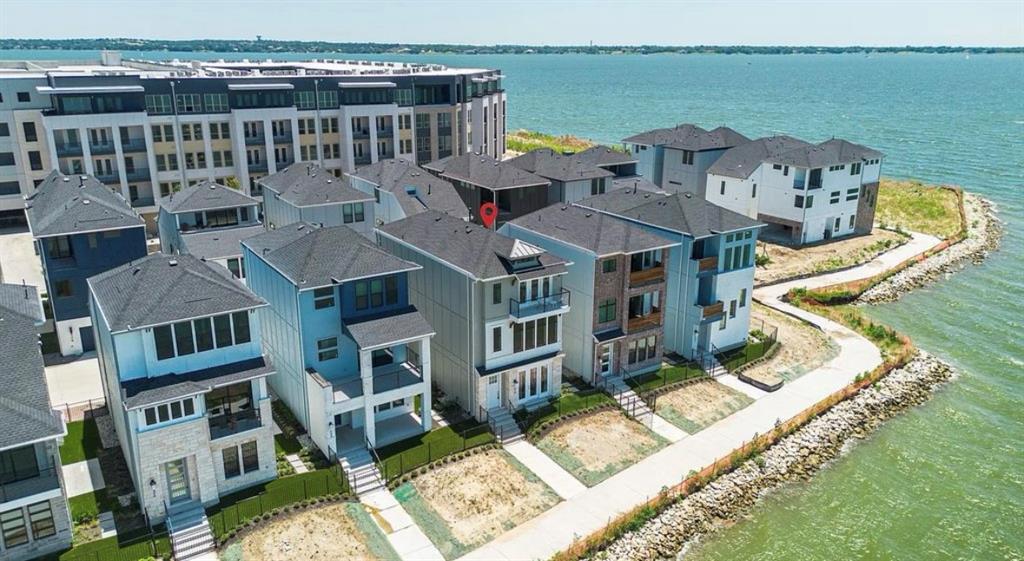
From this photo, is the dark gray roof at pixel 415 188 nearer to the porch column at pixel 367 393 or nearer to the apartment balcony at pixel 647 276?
the apartment balcony at pixel 647 276

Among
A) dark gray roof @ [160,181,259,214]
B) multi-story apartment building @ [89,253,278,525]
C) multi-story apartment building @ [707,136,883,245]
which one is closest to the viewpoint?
multi-story apartment building @ [89,253,278,525]

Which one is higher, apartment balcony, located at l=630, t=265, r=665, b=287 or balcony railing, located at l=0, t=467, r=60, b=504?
apartment balcony, located at l=630, t=265, r=665, b=287

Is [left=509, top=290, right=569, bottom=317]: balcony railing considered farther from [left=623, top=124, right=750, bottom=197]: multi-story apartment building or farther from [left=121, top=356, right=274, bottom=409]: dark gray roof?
A: [left=623, top=124, right=750, bottom=197]: multi-story apartment building

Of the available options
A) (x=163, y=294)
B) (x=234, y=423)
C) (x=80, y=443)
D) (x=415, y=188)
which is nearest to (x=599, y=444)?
(x=234, y=423)

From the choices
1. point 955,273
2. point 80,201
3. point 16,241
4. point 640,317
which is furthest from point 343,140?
point 955,273

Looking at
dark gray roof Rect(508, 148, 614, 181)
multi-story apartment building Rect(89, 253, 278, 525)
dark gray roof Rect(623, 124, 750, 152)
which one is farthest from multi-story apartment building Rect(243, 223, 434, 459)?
dark gray roof Rect(623, 124, 750, 152)

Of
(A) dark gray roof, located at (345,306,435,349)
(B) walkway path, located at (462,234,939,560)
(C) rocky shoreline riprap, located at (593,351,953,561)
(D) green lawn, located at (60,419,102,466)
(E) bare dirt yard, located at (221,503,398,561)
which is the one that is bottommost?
(C) rocky shoreline riprap, located at (593,351,953,561)

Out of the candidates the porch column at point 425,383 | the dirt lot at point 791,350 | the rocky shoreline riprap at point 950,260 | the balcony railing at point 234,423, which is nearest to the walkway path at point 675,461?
the dirt lot at point 791,350
